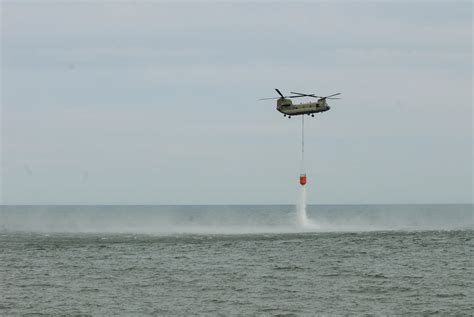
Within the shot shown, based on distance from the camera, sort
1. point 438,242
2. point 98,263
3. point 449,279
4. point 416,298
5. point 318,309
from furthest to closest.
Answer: point 438,242 → point 98,263 → point 449,279 → point 416,298 → point 318,309

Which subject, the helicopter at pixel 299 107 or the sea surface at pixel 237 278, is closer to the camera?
the sea surface at pixel 237 278

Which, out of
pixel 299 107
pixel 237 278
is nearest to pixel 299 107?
pixel 299 107

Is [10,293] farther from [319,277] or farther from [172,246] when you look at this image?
[172,246]

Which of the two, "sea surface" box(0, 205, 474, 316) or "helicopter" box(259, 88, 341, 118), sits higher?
"helicopter" box(259, 88, 341, 118)

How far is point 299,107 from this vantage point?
69.4 metres

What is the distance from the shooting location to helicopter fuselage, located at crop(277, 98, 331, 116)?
68.4 meters

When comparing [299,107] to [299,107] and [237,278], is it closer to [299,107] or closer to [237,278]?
[299,107]

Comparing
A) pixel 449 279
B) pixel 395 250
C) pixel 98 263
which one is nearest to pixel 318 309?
pixel 449 279

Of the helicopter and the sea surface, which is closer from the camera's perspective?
the sea surface

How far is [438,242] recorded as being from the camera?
266 ft

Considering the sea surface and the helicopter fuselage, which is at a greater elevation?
the helicopter fuselage

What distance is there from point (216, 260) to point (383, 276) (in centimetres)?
1580

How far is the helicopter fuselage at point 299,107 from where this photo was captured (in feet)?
225

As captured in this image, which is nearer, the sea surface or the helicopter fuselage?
the sea surface
